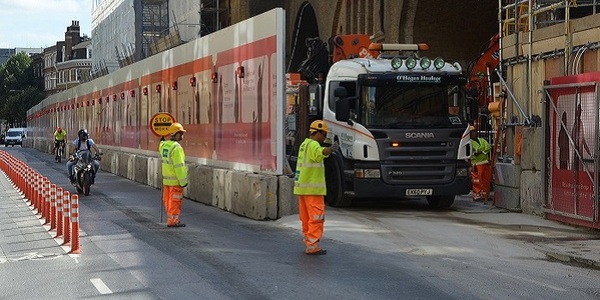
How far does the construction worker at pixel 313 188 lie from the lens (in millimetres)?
14000

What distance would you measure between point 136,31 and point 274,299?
203ft

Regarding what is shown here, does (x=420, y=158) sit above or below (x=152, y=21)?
below

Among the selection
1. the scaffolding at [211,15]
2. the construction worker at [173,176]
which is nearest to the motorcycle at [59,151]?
the scaffolding at [211,15]

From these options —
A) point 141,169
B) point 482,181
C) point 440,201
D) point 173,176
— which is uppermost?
point 173,176

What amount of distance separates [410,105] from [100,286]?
10.7m

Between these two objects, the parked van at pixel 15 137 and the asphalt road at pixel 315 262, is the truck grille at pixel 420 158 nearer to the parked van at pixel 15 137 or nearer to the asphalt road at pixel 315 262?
the asphalt road at pixel 315 262

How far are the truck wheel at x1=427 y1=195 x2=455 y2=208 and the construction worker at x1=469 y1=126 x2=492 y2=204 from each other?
1.49 meters

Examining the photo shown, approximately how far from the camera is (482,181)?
23.5 meters

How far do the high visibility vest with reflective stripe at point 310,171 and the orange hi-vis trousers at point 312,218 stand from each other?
102 mm

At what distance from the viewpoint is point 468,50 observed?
38.2 m

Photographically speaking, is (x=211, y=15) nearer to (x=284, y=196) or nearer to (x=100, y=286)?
(x=284, y=196)

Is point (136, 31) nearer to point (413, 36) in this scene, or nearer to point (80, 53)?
point (413, 36)

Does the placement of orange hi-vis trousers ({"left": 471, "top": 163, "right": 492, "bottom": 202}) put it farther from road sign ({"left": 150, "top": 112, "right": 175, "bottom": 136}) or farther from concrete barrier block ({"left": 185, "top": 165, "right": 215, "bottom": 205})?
road sign ({"left": 150, "top": 112, "right": 175, "bottom": 136})

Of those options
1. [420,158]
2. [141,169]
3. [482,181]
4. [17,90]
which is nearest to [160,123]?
[420,158]
